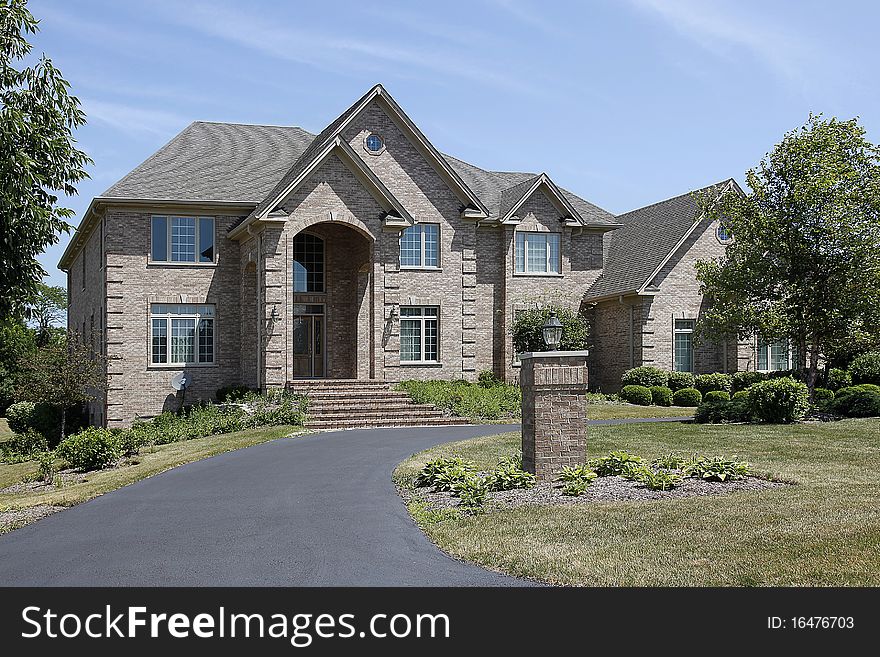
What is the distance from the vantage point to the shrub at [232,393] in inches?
1068

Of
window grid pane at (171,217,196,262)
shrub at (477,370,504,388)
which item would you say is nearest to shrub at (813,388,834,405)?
shrub at (477,370,504,388)

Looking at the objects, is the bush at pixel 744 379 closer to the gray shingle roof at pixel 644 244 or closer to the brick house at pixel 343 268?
the brick house at pixel 343 268

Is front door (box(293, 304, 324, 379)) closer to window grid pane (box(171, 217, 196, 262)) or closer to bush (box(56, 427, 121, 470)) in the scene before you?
window grid pane (box(171, 217, 196, 262))

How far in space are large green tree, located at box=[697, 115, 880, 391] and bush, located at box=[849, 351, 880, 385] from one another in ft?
22.0

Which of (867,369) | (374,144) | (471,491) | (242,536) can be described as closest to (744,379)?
(867,369)

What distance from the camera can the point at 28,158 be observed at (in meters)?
12.9

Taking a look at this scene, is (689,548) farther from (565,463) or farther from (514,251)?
(514,251)

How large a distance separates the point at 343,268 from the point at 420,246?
9.28 feet

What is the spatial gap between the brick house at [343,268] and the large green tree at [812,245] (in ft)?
26.8

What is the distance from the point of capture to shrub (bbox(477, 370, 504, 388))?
1214 inches

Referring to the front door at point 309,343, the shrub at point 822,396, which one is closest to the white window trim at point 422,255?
the front door at point 309,343

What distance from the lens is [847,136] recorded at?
23.0 metres
